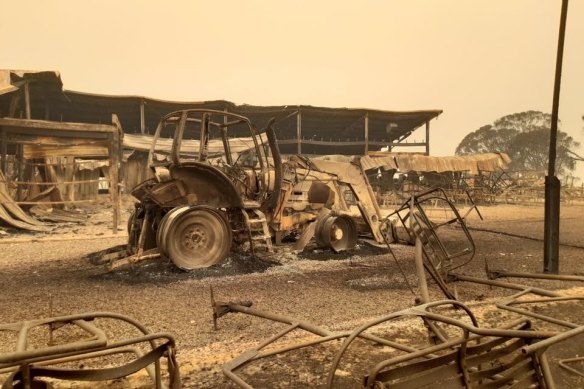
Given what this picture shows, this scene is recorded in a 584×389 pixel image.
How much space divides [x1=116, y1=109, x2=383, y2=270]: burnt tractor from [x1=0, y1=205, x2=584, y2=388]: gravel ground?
34 cm

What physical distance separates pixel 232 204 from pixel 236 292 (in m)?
1.84

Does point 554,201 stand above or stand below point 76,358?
above

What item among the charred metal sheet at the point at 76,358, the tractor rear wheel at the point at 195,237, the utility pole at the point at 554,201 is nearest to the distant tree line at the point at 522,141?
the utility pole at the point at 554,201

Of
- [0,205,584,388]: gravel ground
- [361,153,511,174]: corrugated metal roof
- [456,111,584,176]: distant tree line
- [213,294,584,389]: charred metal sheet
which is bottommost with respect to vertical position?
[0,205,584,388]: gravel ground

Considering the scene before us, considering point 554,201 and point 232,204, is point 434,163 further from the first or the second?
point 232,204

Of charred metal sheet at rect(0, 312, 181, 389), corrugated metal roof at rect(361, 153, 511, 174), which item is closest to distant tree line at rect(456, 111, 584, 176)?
corrugated metal roof at rect(361, 153, 511, 174)

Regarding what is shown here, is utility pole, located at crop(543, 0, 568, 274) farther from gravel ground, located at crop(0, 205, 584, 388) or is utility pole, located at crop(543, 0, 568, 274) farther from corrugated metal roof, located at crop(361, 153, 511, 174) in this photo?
corrugated metal roof, located at crop(361, 153, 511, 174)

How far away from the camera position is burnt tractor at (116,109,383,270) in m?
5.86

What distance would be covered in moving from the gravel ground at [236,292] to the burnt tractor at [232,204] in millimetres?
337

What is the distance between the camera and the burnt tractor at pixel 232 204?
19.2 feet

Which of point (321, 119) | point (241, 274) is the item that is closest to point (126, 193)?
point (321, 119)


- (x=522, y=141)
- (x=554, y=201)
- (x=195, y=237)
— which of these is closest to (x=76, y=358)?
(x=195, y=237)

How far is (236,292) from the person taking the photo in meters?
4.80

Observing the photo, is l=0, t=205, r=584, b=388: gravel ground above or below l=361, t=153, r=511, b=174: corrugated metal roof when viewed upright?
below
